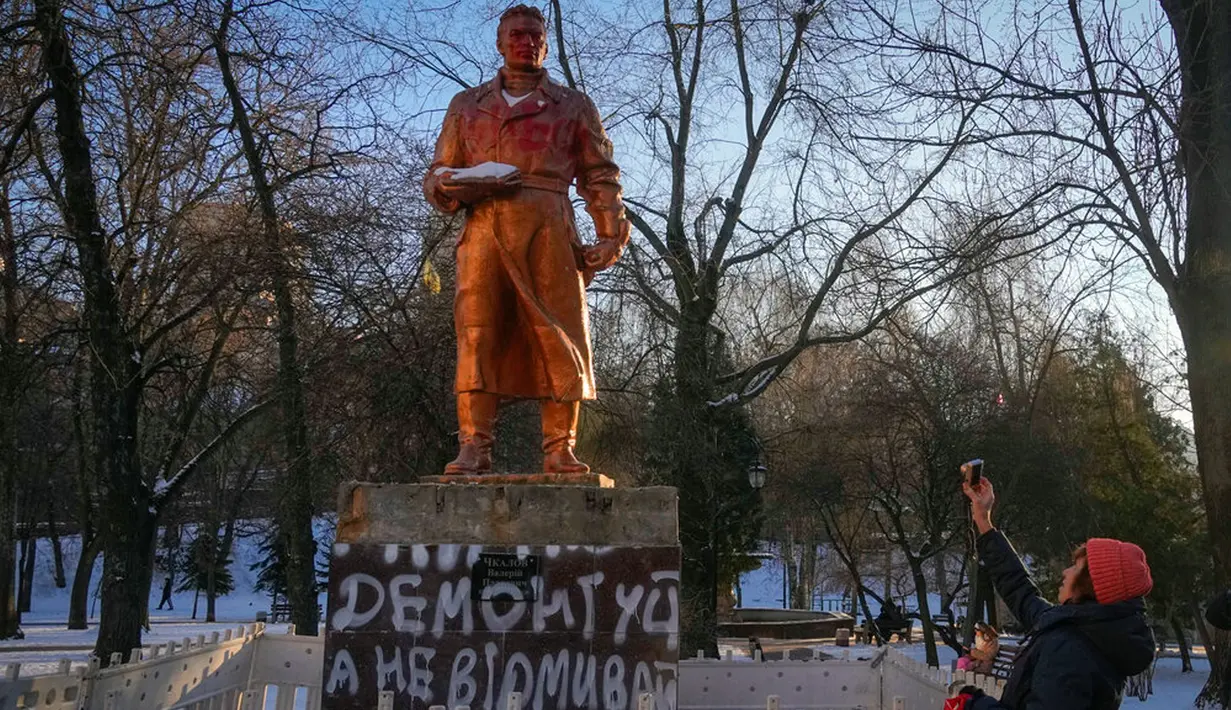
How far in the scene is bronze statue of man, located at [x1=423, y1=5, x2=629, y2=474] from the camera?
5336 mm

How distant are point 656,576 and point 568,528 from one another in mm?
437

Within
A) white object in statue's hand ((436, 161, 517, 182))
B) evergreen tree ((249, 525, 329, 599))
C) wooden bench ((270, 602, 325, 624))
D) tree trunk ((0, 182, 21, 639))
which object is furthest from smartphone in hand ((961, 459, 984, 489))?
evergreen tree ((249, 525, 329, 599))

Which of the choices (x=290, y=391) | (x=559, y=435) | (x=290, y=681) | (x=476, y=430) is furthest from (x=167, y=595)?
(x=559, y=435)

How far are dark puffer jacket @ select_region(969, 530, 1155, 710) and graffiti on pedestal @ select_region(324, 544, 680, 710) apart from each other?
205 cm

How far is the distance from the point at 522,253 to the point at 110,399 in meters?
8.49

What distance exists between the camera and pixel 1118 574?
2.88 m

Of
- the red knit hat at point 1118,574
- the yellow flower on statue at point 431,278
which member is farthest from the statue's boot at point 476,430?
the yellow flower on statue at point 431,278

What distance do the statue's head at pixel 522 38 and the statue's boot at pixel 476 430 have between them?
5.47 feet

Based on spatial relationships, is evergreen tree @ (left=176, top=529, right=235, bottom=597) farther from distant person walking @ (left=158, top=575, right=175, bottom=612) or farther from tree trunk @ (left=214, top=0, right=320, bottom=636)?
tree trunk @ (left=214, top=0, right=320, bottom=636)

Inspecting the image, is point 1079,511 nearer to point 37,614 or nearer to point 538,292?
point 538,292

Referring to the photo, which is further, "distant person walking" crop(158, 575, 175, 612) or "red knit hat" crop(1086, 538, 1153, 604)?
"distant person walking" crop(158, 575, 175, 612)

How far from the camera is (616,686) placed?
4770mm

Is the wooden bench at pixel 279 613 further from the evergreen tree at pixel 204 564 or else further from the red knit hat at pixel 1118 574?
the red knit hat at pixel 1118 574

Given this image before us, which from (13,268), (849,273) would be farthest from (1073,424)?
(13,268)
